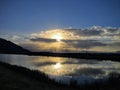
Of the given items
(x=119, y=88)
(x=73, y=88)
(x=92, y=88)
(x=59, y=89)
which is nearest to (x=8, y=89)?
(x=59, y=89)

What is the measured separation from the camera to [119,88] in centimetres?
1884

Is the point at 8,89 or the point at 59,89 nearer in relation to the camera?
the point at 8,89

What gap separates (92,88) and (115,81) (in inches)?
152

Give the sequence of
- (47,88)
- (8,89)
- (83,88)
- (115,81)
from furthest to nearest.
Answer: (115,81)
(83,88)
(47,88)
(8,89)

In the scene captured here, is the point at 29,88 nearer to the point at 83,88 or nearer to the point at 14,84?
the point at 14,84

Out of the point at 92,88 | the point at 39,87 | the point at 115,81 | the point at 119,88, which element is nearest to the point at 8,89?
the point at 39,87

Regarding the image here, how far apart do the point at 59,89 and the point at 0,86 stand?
4.68 meters

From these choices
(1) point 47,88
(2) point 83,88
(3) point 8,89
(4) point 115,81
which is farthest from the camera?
(4) point 115,81

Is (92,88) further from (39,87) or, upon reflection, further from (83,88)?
(39,87)

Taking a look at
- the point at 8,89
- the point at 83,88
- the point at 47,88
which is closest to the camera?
the point at 8,89

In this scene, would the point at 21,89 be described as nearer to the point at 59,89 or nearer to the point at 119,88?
the point at 59,89

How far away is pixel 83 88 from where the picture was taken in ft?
64.7

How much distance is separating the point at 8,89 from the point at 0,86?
1.08m

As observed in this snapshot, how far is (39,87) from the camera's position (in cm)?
1841
